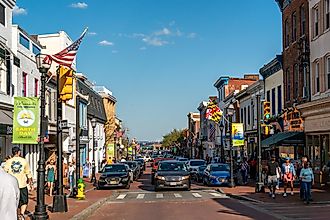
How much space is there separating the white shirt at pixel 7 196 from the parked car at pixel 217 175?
101 ft

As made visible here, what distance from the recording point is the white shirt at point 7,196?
19.1ft

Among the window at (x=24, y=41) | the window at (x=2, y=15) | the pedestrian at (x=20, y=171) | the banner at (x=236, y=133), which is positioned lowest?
the pedestrian at (x=20, y=171)

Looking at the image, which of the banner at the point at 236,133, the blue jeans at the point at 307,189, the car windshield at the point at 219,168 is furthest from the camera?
the banner at the point at 236,133

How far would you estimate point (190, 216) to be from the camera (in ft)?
62.8

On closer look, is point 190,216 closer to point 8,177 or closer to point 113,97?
point 8,177

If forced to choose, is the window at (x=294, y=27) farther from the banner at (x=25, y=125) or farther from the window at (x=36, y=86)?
the banner at (x=25, y=125)

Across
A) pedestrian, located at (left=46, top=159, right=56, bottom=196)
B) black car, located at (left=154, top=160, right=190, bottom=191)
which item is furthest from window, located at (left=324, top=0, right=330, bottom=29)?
pedestrian, located at (left=46, top=159, right=56, bottom=196)

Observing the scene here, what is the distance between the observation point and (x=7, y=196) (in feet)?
19.3

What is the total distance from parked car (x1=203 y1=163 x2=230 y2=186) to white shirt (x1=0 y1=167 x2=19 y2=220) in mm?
30836

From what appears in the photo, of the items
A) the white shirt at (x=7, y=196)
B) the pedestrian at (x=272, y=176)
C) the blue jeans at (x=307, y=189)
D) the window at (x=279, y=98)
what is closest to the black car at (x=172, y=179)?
the pedestrian at (x=272, y=176)

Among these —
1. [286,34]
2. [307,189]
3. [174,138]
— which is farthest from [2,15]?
[174,138]

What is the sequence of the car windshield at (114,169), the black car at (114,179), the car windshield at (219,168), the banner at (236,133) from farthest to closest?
1. the banner at (236,133)
2. the car windshield at (219,168)
3. the car windshield at (114,169)
4. the black car at (114,179)

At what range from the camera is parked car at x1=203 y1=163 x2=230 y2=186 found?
119 ft

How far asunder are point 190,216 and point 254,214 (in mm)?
2213
